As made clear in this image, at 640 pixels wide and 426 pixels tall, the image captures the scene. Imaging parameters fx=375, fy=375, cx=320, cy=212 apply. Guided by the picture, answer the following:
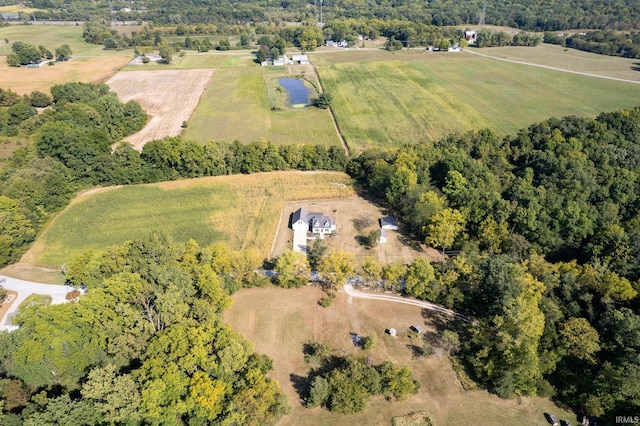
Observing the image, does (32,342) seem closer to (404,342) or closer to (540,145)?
(404,342)

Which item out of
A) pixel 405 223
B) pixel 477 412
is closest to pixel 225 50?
pixel 405 223

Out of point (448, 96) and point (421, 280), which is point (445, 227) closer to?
point (421, 280)

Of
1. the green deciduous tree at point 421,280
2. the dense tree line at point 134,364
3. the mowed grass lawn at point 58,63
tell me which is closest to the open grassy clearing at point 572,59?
the green deciduous tree at point 421,280

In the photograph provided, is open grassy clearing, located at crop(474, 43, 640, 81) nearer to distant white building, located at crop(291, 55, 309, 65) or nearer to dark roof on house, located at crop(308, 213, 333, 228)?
distant white building, located at crop(291, 55, 309, 65)

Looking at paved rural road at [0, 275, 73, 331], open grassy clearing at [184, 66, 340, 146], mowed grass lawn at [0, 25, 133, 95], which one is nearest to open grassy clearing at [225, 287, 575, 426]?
paved rural road at [0, 275, 73, 331]

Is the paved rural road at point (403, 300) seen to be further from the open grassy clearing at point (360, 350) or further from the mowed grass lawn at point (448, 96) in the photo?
the mowed grass lawn at point (448, 96)

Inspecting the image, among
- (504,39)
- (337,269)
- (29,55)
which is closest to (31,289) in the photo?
(337,269)
